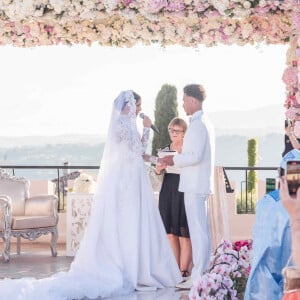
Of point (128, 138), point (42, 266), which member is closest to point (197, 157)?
point (128, 138)

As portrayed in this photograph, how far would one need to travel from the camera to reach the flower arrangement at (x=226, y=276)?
412 cm

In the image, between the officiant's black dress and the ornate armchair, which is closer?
the officiant's black dress

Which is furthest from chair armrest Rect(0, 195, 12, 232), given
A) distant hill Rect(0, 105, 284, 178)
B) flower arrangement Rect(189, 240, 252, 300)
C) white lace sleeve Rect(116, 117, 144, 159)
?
distant hill Rect(0, 105, 284, 178)

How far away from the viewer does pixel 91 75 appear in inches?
1255

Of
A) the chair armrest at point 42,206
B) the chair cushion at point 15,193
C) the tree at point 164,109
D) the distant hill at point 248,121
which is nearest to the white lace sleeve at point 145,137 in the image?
the chair armrest at point 42,206

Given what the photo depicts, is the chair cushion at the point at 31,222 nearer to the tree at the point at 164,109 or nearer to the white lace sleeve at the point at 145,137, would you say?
the white lace sleeve at the point at 145,137

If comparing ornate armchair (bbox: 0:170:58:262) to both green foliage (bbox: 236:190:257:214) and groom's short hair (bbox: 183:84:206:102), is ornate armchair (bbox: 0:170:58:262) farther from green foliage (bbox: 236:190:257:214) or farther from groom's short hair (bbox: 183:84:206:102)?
green foliage (bbox: 236:190:257:214)

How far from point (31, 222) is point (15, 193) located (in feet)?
1.87

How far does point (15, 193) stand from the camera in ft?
30.4

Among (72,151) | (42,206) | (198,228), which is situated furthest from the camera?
(72,151)

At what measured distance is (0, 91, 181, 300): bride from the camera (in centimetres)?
632

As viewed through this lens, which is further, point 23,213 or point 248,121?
point 248,121

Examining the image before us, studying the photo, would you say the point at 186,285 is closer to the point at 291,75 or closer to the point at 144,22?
the point at 291,75

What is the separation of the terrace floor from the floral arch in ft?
5.62
